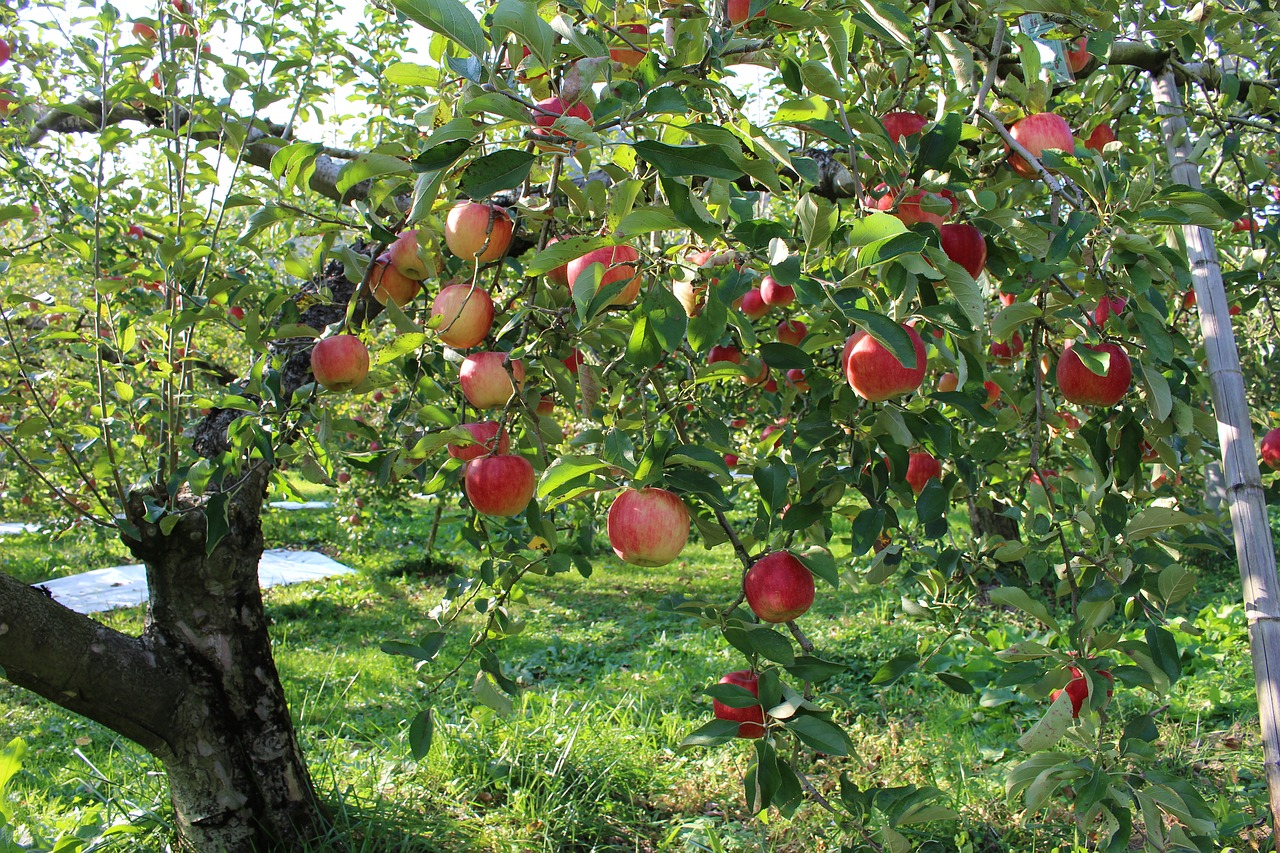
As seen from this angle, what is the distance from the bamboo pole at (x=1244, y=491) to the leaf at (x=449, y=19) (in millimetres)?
1232

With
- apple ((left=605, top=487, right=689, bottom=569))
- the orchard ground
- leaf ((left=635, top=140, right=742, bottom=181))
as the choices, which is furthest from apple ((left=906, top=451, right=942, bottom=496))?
leaf ((left=635, top=140, right=742, bottom=181))

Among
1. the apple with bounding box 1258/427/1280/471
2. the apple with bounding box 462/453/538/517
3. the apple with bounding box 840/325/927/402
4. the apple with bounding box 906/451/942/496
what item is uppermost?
the apple with bounding box 840/325/927/402

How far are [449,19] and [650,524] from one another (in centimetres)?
66

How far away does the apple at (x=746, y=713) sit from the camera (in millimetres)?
1163

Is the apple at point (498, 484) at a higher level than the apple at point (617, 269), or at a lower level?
lower

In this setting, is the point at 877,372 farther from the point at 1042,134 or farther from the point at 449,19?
the point at 449,19

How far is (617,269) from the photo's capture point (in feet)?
3.67

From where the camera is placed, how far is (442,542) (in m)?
7.65

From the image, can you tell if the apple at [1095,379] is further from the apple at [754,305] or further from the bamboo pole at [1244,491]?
the apple at [754,305]

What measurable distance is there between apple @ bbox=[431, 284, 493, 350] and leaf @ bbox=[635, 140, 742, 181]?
0.58 m

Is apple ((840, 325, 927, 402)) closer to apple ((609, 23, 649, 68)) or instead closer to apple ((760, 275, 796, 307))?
apple ((760, 275, 796, 307))

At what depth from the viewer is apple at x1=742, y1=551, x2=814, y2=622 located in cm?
123

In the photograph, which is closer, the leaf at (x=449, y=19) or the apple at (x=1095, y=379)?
the leaf at (x=449, y=19)

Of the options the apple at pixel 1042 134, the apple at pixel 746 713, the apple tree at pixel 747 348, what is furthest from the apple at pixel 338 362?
the apple at pixel 1042 134
